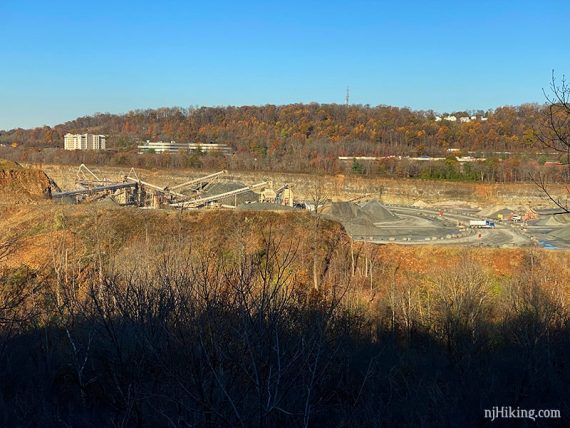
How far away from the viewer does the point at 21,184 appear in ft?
117

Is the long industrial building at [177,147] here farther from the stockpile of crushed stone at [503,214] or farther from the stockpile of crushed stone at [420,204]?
the stockpile of crushed stone at [503,214]

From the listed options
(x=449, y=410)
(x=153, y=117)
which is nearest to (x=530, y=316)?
(x=449, y=410)

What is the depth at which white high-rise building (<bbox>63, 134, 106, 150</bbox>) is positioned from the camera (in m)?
90.4

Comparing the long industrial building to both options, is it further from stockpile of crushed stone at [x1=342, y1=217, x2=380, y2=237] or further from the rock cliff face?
stockpile of crushed stone at [x1=342, y1=217, x2=380, y2=237]

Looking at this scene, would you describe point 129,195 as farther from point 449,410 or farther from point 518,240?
point 449,410

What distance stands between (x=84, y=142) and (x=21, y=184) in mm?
57472

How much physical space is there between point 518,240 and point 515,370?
91.6ft

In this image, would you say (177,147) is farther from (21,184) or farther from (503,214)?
(503,214)

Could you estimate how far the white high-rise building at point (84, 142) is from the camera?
9037 centimetres

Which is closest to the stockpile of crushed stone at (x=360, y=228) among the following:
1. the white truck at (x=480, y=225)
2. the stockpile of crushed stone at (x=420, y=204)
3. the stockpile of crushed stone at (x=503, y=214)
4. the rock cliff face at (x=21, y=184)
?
the white truck at (x=480, y=225)

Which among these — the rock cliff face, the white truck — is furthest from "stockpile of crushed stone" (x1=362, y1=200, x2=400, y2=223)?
the rock cliff face

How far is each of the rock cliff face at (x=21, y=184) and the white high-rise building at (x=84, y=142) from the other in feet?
178

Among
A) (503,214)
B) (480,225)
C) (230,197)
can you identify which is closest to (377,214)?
(480,225)

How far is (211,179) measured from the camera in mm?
52500
